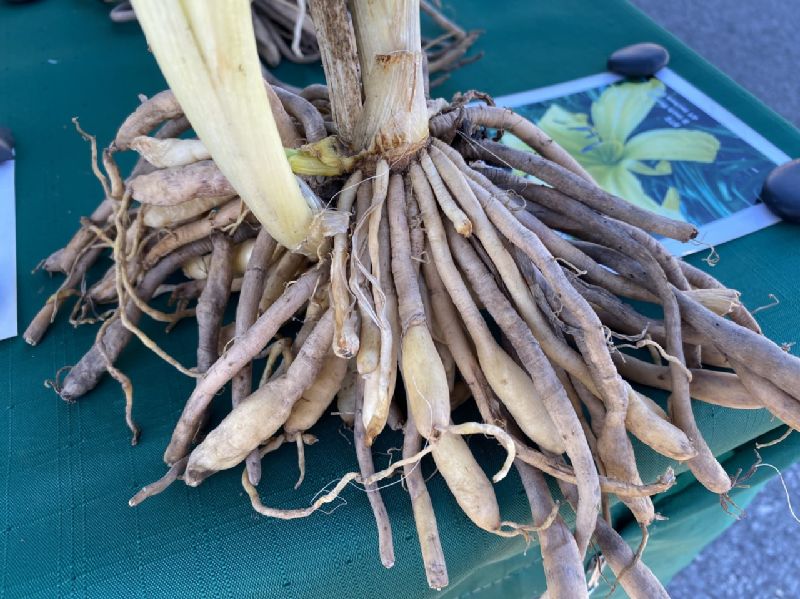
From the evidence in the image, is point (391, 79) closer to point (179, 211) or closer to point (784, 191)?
point (179, 211)

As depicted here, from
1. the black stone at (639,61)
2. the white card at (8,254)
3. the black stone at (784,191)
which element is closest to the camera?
the white card at (8,254)

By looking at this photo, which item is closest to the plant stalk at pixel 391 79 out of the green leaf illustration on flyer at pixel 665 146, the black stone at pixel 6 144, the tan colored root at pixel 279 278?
the tan colored root at pixel 279 278

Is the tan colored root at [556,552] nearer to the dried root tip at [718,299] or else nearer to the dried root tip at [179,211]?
the dried root tip at [718,299]

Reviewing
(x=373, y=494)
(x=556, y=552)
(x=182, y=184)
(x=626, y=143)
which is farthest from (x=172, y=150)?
(x=626, y=143)

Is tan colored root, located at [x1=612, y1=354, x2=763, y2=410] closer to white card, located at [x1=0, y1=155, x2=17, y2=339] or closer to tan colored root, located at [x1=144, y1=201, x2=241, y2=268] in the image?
tan colored root, located at [x1=144, y1=201, x2=241, y2=268]

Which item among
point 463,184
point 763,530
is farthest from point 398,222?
point 763,530

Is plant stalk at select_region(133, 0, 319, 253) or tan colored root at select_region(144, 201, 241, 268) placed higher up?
plant stalk at select_region(133, 0, 319, 253)

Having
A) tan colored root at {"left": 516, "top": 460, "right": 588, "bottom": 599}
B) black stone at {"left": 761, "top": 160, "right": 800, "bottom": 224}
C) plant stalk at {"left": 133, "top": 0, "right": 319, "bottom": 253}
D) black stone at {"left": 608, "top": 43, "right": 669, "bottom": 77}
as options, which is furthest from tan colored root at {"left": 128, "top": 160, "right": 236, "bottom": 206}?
black stone at {"left": 608, "top": 43, "right": 669, "bottom": 77}
